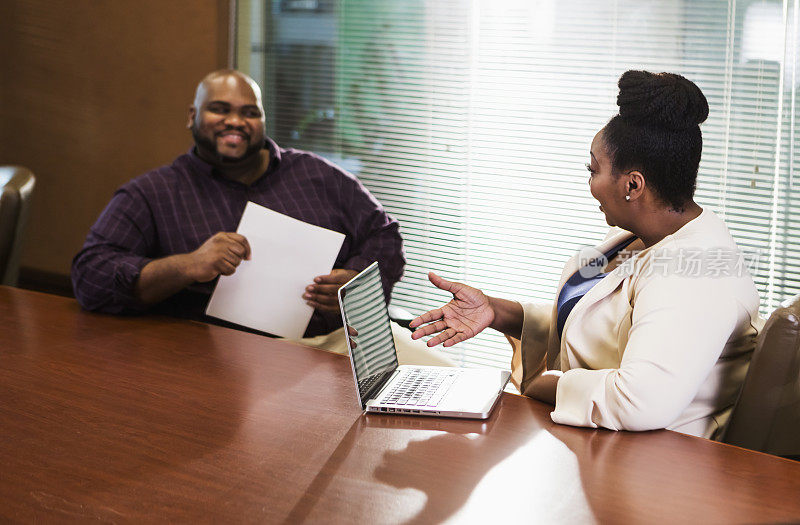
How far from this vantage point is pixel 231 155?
8.49ft

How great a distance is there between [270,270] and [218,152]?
0.56 metres

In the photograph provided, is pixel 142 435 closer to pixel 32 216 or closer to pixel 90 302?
pixel 90 302

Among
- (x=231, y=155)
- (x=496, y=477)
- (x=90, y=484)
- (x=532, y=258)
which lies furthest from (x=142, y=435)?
(x=532, y=258)

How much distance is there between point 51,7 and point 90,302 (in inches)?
98.4

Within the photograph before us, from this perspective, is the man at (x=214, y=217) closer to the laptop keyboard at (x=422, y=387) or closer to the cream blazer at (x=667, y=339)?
the laptop keyboard at (x=422, y=387)

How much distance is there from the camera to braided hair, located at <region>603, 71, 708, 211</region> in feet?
5.01

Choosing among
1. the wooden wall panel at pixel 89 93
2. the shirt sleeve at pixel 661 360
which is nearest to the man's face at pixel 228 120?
the wooden wall panel at pixel 89 93

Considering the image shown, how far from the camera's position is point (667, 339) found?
1.41 meters

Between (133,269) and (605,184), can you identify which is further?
(133,269)

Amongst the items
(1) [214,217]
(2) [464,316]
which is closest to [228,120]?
(1) [214,217]

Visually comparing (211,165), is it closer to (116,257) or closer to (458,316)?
(116,257)

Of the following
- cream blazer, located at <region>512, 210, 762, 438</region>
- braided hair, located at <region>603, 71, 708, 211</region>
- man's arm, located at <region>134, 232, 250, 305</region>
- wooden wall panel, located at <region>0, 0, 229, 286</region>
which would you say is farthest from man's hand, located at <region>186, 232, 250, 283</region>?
wooden wall panel, located at <region>0, 0, 229, 286</region>

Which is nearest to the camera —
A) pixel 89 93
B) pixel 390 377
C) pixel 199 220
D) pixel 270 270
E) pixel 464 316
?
pixel 390 377

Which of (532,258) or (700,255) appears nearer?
(700,255)
